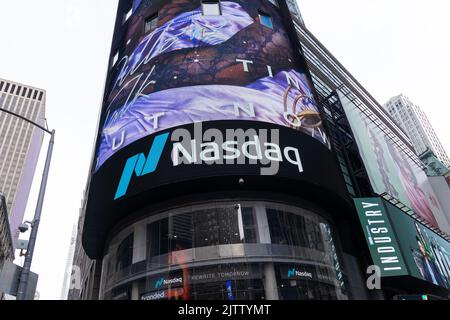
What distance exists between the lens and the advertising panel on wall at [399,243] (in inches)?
935

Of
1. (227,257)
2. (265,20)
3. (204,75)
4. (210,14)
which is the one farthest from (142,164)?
(265,20)

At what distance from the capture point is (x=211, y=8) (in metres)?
28.0

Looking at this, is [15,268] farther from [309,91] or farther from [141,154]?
[309,91]

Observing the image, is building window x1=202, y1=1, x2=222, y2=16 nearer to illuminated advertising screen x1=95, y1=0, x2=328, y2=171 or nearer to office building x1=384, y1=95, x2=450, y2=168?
illuminated advertising screen x1=95, y1=0, x2=328, y2=171

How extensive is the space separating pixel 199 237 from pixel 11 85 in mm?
179799

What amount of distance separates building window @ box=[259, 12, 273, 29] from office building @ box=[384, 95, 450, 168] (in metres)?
146

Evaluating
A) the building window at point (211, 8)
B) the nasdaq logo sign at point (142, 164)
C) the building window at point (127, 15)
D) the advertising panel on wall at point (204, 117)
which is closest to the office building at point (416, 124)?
the building window at point (127, 15)

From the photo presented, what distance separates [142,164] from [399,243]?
61.9ft

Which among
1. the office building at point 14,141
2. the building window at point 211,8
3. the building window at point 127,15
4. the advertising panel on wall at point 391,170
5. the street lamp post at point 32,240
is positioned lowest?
the street lamp post at point 32,240

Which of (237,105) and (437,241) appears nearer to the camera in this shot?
(237,105)

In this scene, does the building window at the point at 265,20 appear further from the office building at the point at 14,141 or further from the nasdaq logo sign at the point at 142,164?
the office building at the point at 14,141

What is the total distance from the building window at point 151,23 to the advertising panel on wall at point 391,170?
796 inches
